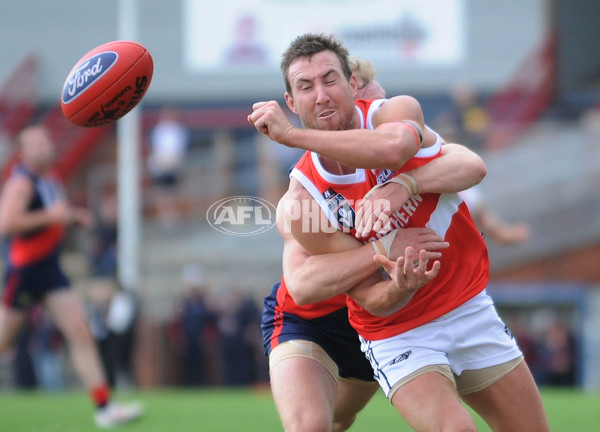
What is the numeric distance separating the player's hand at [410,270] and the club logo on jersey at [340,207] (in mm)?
340

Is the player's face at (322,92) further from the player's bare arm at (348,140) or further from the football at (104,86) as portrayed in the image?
the football at (104,86)

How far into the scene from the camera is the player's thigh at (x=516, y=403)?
168 inches

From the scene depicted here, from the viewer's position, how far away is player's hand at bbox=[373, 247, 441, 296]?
391 centimetres

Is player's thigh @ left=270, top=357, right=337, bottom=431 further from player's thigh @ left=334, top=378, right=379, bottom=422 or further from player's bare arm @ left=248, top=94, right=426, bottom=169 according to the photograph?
player's bare arm @ left=248, top=94, right=426, bottom=169

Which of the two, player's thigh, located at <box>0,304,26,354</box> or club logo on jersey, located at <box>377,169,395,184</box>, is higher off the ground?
club logo on jersey, located at <box>377,169,395,184</box>

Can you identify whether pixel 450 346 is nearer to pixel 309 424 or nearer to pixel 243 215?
pixel 309 424

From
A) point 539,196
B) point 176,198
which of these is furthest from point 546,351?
point 176,198

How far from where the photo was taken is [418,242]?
4090 mm

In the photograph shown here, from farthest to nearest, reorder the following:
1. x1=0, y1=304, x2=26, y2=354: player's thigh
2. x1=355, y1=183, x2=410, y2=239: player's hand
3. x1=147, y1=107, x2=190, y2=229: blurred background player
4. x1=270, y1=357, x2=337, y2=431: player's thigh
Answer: x1=147, y1=107, x2=190, y2=229: blurred background player, x1=0, y1=304, x2=26, y2=354: player's thigh, x1=270, y1=357, x2=337, y2=431: player's thigh, x1=355, y1=183, x2=410, y2=239: player's hand

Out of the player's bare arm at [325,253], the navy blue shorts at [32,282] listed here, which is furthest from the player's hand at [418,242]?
the navy blue shorts at [32,282]

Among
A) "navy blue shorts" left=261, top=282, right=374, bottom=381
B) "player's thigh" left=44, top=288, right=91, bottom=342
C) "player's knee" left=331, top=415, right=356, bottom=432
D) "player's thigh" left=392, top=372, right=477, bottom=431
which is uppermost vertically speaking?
"player's thigh" left=392, top=372, right=477, bottom=431

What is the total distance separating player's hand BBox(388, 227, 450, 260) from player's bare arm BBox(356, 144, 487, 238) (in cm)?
10

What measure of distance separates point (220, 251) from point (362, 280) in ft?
38.2

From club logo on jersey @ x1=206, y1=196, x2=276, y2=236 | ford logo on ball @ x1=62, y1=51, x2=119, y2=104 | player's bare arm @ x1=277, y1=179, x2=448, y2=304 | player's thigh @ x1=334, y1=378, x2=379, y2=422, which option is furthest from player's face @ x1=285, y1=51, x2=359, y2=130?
player's thigh @ x1=334, y1=378, x2=379, y2=422
